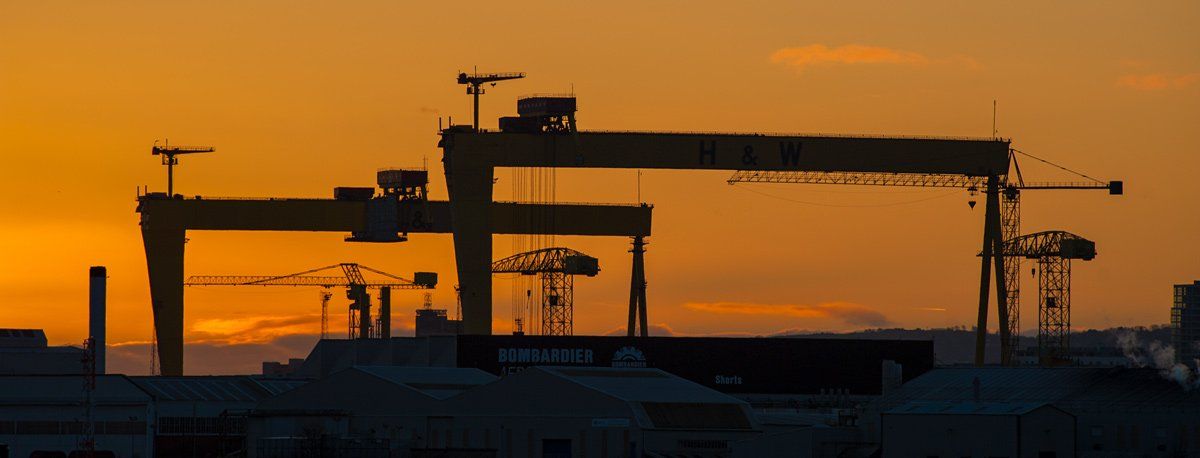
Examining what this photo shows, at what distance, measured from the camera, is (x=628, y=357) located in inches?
5389

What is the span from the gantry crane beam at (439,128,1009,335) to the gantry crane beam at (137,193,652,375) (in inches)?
825

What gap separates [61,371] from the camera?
134 m

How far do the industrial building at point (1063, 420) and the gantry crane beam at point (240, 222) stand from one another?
57.8 meters

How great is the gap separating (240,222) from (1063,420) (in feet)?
256

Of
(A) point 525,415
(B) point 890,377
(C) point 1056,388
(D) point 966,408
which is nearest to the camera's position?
(D) point 966,408

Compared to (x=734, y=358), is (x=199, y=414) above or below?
below

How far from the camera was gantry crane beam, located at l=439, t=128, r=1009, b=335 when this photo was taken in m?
131

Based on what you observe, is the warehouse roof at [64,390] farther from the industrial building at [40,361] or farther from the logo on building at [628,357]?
the logo on building at [628,357]

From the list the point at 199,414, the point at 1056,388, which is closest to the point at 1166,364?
the point at 1056,388

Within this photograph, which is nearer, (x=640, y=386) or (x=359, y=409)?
(x=640, y=386)

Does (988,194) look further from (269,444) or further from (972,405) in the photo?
(269,444)

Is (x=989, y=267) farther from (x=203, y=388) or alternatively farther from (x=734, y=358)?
(x=203, y=388)

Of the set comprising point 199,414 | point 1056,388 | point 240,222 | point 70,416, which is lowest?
point 199,414

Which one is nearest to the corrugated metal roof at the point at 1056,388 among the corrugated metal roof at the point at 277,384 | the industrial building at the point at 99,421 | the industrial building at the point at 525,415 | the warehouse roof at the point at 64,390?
the industrial building at the point at 525,415
